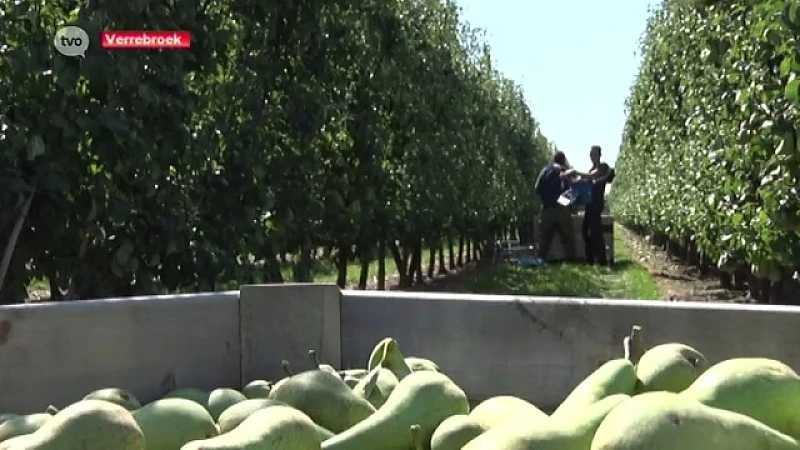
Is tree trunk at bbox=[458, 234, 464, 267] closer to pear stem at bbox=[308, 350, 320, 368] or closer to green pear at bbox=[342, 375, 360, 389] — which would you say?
pear stem at bbox=[308, 350, 320, 368]

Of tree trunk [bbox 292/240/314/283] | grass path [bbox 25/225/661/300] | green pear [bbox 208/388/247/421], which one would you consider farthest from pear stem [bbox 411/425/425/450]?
grass path [bbox 25/225/661/300]

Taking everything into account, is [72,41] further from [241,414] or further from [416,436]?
[416,436]

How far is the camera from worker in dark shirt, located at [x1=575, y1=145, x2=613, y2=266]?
738 inches

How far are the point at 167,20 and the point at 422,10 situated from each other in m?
10.2

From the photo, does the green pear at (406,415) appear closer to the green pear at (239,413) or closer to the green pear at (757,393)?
the green pear at (239,413)

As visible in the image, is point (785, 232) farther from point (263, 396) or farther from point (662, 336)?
point (263, 396)

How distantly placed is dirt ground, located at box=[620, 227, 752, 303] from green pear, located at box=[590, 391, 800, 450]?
11863 millimetres

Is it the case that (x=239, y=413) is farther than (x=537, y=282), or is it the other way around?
(x=537, y=282)

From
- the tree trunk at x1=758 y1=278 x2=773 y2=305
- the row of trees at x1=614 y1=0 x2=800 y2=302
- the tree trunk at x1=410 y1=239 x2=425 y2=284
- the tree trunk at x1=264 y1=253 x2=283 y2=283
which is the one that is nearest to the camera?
the row of trees at x1=614 y1=0 x2=800 y2=302

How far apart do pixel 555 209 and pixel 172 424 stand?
58.6 ft

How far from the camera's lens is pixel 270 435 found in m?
1.52

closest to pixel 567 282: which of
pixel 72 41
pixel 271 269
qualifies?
pixel 271 269

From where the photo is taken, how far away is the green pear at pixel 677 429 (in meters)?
1.23

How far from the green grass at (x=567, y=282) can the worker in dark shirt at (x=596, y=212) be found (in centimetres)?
46
